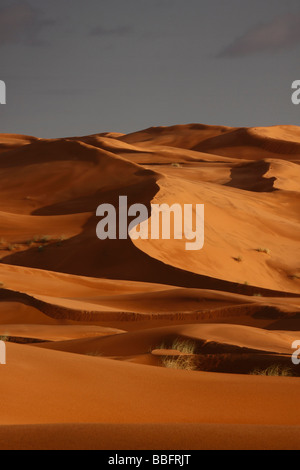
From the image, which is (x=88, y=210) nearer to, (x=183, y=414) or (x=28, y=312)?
(x=28, y=312)

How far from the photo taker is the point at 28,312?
14719 millimetres

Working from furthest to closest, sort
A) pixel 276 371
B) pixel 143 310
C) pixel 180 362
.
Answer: pixel 143 310, pixel 180 362, pixel 276 371

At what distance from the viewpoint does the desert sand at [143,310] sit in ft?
18.1

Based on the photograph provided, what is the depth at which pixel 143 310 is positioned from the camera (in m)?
15.2

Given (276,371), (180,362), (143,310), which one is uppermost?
(143,310)

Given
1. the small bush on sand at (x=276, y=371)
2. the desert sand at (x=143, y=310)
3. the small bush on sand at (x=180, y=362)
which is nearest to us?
the desert sand at (x=143, y=310)

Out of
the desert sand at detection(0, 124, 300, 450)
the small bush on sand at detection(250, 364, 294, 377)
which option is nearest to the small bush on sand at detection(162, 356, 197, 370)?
the desert sand at detection(0, 124, 300, 450)

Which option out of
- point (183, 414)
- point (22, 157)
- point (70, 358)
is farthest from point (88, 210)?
point (183, 414)

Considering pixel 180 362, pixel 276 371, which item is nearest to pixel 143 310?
pixel 180 362

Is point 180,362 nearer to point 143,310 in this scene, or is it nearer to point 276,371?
point 276,371

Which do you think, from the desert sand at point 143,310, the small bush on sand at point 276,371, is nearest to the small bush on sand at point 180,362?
the desert sand at point 143,310

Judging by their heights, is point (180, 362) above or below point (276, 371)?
above

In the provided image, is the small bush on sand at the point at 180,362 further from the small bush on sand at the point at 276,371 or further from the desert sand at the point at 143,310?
the small bush on sand at the point at 276,371
